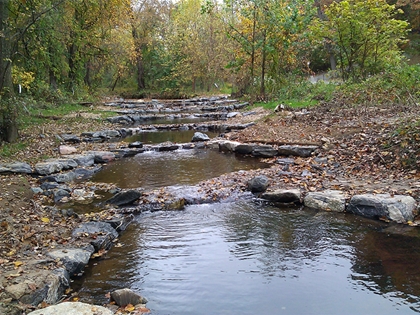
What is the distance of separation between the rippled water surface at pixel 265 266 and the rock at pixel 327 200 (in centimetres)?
20

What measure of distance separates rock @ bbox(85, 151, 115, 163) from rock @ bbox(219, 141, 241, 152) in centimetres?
305

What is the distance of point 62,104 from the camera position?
17.3 metres

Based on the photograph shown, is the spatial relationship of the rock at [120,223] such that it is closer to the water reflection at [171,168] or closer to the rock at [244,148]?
the water reflection at [171,168]

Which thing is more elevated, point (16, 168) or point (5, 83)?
point (5, 83)

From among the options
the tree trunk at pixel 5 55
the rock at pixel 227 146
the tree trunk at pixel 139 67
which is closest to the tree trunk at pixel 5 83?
the tree trunk at pixel 5 55

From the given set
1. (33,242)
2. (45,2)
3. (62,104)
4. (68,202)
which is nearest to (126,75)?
(62,104)

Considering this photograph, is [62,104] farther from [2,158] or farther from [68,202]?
[68,202]

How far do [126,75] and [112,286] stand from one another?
100 ft

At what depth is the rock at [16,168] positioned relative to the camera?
24.1ft

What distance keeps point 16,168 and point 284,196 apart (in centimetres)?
557

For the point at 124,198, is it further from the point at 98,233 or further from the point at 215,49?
the point at 215,49

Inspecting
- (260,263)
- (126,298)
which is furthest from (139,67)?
(126,298)

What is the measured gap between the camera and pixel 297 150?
8758mm

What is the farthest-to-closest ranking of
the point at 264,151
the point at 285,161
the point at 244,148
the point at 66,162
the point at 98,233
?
the point at 244,148 → the point at 264,151 → the point at 66,162 → the point at 285,161 → the point at 98,233
